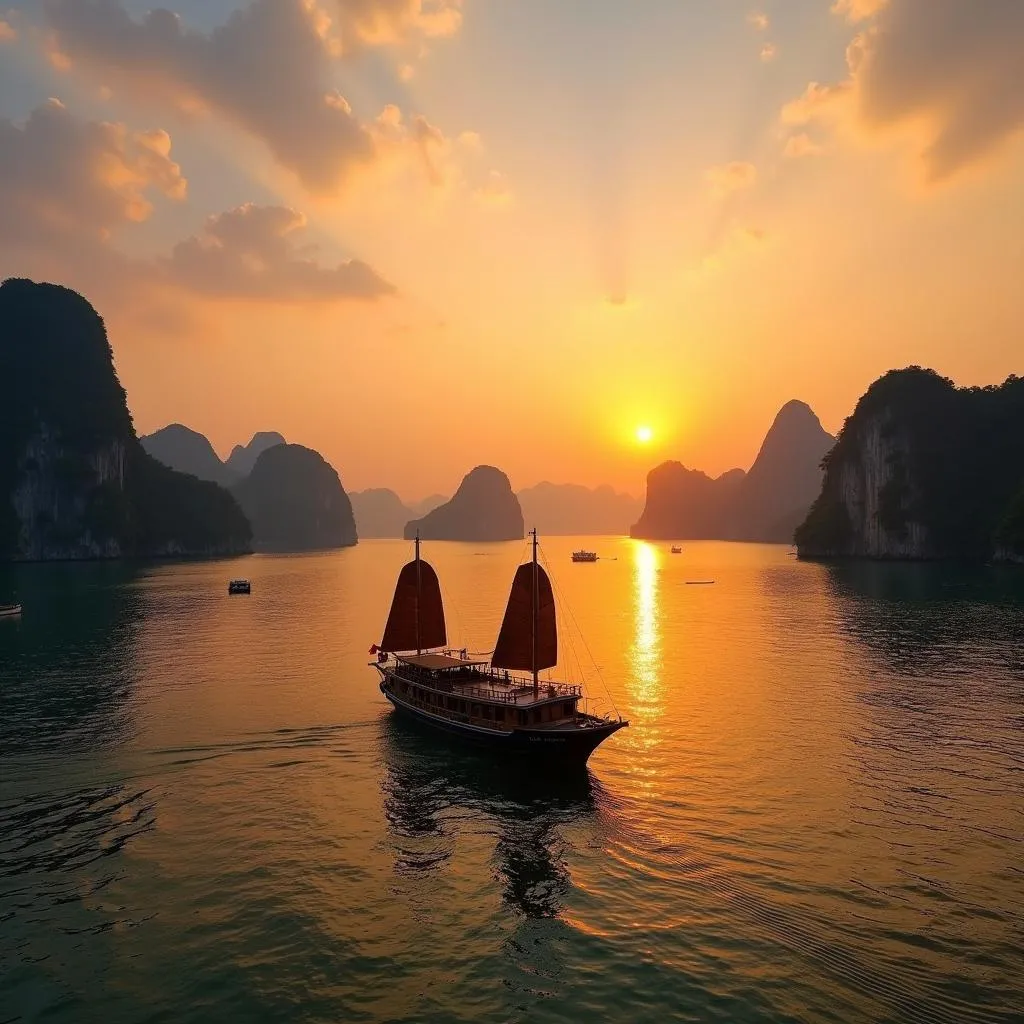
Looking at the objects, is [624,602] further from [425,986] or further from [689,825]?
[425,986]

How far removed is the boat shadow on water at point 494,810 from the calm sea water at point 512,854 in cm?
13

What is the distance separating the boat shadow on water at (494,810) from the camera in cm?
2006

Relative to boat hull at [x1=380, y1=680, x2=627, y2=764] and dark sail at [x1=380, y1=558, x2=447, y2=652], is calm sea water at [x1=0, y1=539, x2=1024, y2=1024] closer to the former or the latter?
boat hull at [x1=380, y1=680, x2=627, y2=764]

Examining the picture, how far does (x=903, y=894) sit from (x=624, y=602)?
83362mm

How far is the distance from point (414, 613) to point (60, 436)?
6988 inches

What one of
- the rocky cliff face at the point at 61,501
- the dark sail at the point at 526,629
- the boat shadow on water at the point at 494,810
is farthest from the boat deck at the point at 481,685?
the rocky cliff face at the point at 61,501

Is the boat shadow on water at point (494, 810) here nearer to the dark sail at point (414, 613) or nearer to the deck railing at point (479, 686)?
the deck railing at point (479, 686)

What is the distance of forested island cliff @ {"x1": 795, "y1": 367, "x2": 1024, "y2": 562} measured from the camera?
147 m

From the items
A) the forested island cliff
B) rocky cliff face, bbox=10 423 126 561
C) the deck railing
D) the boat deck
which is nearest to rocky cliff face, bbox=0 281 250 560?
rocky cliff face, bbox=10 423 126 561

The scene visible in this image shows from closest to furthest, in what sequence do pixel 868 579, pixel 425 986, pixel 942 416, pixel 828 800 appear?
pixel 425 986
pixel 828 800
pixel 868 579
pixel 942 416

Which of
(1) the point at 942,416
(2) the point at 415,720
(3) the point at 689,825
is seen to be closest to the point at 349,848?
(3) the point at 689,825

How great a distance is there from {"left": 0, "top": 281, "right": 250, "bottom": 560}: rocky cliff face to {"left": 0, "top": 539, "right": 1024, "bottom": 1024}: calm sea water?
492 feet

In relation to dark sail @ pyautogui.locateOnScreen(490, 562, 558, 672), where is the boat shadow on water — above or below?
below

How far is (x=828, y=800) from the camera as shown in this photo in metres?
25.3
